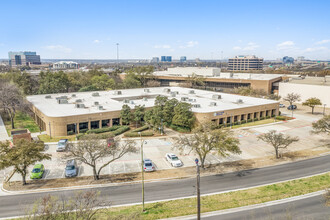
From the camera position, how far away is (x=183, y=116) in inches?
2163

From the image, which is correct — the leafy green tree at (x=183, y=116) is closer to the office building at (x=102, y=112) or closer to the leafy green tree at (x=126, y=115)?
the office building at (x=102, y=112)

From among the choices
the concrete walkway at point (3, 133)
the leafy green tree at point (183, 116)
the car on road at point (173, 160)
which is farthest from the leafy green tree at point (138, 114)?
the concrete walkway at point (3, 133)

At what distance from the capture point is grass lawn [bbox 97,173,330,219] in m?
25.3

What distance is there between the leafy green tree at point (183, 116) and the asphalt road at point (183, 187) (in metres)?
21.0

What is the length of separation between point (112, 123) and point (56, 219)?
1620 inches

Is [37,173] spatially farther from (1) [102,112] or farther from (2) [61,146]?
(1) [102,112]

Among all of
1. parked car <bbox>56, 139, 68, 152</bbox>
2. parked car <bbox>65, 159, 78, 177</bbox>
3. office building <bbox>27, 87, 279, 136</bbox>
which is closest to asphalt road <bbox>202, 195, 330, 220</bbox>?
parked car <bbox>65, 159, 78, 177</bbox>

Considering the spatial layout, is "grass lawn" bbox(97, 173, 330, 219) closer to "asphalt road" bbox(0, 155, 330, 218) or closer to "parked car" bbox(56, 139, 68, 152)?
"asphalt road" bbox(0, 155, 330, 218)

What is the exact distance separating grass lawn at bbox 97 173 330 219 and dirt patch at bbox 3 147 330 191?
6514mm

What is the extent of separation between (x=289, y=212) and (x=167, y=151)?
23029 mm

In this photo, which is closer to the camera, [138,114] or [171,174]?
[171,174]

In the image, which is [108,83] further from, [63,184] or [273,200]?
[273,200]

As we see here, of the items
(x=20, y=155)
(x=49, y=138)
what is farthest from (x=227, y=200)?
(x=49, y=138)

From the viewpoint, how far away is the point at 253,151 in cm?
4453
